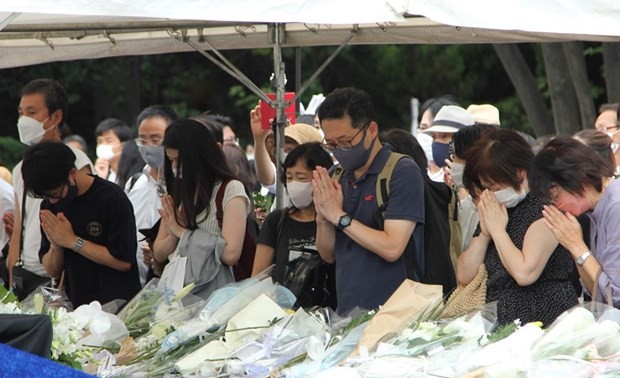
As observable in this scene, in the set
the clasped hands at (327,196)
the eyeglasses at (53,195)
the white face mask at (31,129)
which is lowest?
the eyeglasses at (53,195)

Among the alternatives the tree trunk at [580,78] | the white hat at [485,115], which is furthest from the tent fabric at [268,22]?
the tree trunk at [580,78]

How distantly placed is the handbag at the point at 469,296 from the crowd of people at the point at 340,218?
3cm

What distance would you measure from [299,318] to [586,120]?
6667 mm

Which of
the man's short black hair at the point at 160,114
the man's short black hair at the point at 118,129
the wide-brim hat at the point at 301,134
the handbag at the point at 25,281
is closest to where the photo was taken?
the handbag at the point at 25,281

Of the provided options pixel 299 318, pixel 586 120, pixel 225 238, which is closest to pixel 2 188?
pixel 225 238

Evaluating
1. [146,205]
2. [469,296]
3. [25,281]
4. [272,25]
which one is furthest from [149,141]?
[469,296]

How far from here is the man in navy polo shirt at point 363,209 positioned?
199 inches

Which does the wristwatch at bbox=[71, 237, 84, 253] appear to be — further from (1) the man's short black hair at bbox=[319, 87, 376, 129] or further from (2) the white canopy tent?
(1) the man's short black hair at bbox=[319, 87, 376, 129]

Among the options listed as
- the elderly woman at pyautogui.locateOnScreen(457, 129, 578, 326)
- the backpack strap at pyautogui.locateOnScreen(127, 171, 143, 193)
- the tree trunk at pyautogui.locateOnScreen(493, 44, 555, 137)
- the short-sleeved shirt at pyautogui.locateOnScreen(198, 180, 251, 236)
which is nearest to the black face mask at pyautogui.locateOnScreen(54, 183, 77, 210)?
the short-sleeved shirt at pyautogui.locateOnScreen(198, 180, 251, 236)

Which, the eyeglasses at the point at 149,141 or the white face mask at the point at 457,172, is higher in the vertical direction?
the eyeglasses at the point at 149,141

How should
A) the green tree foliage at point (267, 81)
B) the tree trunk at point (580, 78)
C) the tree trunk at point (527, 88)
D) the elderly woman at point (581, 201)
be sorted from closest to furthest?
1. the elderly woman at point (581, 201)
2. the tree trunk at point (580, 78)
3. the tree trunk at point (527, 88)
4. the green tree foliage at point (267, 81)

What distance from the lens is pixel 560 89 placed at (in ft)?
37.0

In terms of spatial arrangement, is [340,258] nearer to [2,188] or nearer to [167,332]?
[167,332]

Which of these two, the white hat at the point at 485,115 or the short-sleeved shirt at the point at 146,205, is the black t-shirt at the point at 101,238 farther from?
the white hat at the point at 485,115
